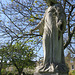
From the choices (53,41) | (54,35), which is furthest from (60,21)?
(53,41)

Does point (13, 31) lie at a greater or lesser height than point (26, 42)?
greater

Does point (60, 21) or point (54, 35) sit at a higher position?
point (60, 21)

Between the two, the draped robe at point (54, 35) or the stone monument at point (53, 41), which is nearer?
the stone monument at point (53, 41)

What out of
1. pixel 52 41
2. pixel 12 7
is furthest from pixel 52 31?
pixel 12 7

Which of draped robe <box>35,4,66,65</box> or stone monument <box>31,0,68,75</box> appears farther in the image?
draped robe <box>35,4,66,65</box>

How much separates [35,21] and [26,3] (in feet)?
5.51

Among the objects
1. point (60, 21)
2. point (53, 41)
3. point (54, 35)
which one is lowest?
point (53, 41)

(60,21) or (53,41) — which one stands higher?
(60,21)

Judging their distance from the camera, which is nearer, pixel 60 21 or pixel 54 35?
pixel 60 21

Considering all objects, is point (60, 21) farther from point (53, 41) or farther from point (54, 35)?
point (53, 41)

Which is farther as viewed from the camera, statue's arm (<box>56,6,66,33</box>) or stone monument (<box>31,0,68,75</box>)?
statue's arm (<box>56,6,66,33</box>)

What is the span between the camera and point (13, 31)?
11.0 m

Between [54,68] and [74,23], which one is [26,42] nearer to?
[74,23]

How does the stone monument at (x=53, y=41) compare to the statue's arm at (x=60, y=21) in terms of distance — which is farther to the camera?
the statue's arm at (x=60, y=21)
